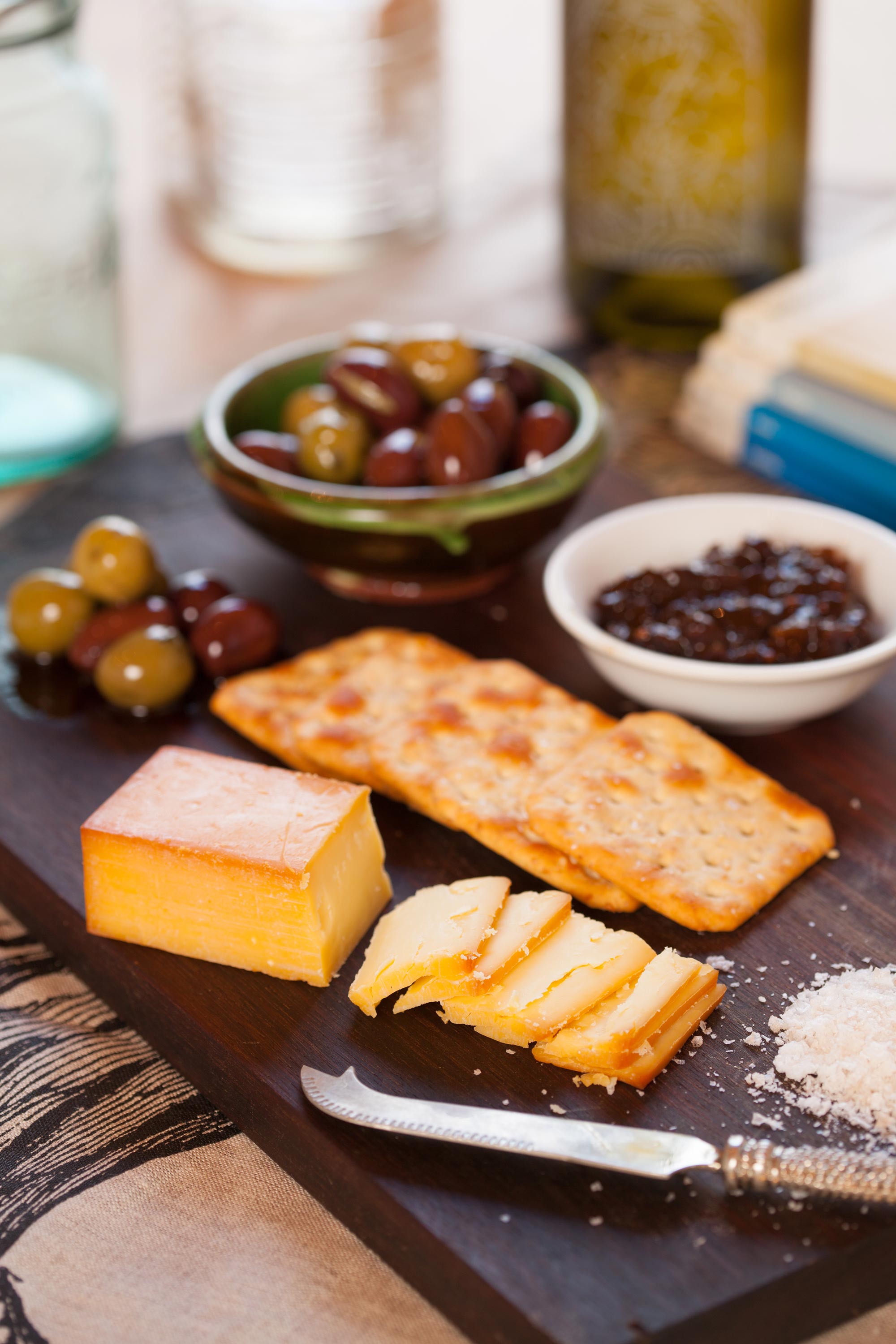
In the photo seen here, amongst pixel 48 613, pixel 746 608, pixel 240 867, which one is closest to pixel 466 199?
pixel 48 613

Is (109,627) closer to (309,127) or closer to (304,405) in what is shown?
(304,405)

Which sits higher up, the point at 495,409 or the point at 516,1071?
the point at 495,409

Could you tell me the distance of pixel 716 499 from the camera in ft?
5.33

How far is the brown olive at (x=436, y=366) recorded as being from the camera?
68.5 inches

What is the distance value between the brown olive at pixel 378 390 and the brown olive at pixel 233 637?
257 mm

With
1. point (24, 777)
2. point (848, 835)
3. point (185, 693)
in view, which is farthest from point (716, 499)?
point (24, 777)

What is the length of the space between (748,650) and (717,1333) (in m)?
0.63

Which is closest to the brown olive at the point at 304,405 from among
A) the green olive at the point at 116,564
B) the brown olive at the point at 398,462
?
the brown olive at the point at 398,462

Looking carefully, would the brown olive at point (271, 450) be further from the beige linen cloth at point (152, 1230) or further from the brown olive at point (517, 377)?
the beige linen cloth at point (152, 1230)

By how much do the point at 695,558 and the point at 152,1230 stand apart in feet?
2.87

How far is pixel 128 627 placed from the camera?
1.58 m

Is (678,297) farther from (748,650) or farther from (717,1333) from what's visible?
(717,1333)

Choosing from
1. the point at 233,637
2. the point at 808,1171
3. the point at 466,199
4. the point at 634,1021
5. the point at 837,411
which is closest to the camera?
the point at 808,1171

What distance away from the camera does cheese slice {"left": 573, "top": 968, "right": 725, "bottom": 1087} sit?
110cm
